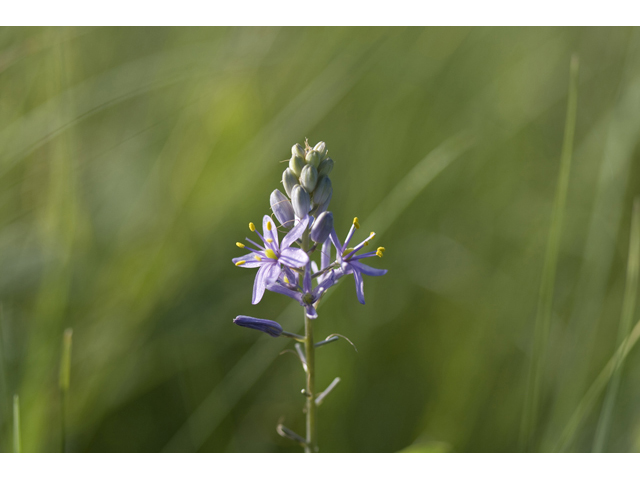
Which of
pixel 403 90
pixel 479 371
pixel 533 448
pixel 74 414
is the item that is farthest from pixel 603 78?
pixel 74 414

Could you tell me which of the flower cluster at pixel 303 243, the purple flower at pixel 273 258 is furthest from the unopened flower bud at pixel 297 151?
Answer: the purple flower at pixel 273 258

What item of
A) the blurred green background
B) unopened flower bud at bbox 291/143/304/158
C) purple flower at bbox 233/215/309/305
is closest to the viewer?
purple flower at bbox 233/215/309/305

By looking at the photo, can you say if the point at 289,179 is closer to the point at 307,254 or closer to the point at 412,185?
the point at 307,254

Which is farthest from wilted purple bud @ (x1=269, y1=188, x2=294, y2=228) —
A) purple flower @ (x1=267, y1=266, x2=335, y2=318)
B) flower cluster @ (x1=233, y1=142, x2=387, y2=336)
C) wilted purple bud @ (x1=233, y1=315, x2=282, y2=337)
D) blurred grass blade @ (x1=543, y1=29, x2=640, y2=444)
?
blurred grass blade @ (x1=543, y1=29, x2=640, y2=444)

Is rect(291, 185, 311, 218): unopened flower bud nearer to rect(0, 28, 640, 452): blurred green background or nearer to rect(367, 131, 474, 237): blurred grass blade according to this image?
rect(0, 28, 640, 452): blurred green background

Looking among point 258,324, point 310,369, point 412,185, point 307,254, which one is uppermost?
point 412,185

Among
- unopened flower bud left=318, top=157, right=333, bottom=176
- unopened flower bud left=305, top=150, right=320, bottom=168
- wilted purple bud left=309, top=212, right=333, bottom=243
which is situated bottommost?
wilted purple bud left=309, top=212, right=333, bottom=243

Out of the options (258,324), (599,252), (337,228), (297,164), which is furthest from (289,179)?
(599,252)
